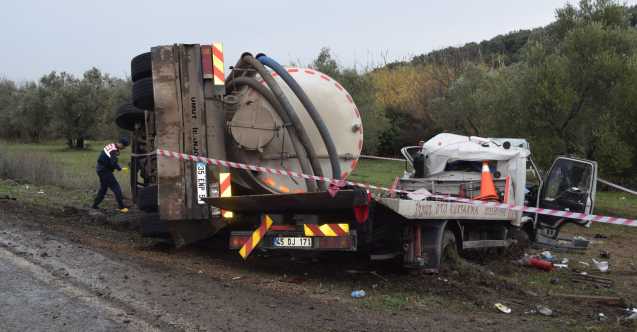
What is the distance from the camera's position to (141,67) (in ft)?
23.1

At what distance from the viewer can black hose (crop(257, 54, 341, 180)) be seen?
6516 mm

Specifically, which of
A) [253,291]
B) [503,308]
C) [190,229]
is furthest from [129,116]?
[503,308]

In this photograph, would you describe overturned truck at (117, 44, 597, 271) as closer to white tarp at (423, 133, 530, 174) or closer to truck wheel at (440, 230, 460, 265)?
truck wheel at (440, 230, 460, 265)

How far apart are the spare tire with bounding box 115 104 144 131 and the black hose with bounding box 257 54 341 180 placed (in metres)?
2.59

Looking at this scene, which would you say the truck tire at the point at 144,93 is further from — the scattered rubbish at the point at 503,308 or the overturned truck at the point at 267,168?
the scattered rubbish at the point at 503,308

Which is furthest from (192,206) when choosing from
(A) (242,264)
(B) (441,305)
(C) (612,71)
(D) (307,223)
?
(C) (612,71)

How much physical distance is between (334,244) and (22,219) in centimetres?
533

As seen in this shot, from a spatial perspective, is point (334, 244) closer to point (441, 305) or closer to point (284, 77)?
point (441, 305)

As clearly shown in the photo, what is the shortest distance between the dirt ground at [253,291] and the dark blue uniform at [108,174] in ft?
9.79

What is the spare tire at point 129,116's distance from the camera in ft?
28.0

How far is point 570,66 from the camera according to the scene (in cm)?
1748

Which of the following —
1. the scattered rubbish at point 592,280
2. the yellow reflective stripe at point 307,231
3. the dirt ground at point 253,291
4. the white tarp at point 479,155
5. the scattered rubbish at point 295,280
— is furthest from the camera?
the white tarp at point 479,155

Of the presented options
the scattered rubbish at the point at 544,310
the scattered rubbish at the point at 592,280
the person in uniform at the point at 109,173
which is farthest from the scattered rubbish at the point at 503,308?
the person in uniform at the point at 109,173

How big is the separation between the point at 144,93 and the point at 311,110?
1.92 meters
